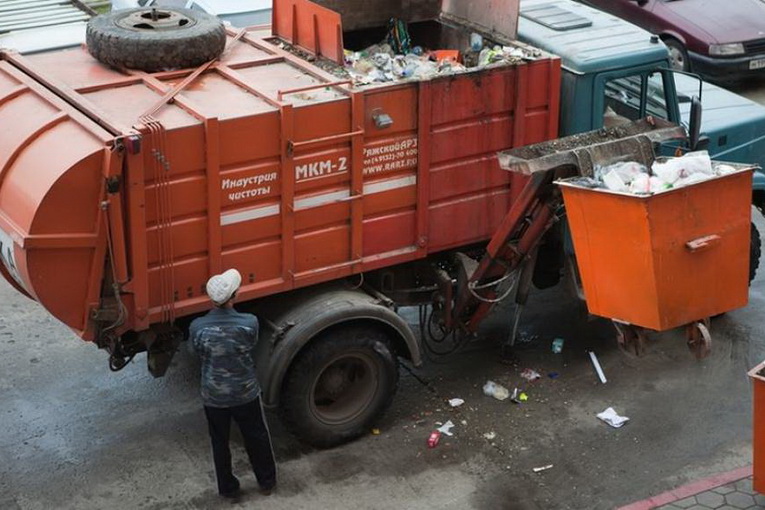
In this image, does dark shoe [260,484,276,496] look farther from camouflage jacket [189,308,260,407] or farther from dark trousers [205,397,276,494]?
camouflage jacket [189,308,260,407]

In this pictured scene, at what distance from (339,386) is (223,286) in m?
1.39

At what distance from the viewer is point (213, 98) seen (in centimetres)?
718

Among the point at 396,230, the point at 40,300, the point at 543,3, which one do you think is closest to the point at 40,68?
the point at 40,300

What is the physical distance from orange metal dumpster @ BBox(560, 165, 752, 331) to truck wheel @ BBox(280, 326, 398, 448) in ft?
4.66

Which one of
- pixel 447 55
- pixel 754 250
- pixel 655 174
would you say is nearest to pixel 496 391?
pixel 655 174

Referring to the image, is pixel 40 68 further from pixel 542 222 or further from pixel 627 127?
pixel 627 127

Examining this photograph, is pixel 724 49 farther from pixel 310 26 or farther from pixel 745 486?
pixel 745 486

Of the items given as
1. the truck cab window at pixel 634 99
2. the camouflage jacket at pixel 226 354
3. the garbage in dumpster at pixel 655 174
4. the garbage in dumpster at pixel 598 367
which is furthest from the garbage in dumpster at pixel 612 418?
the camouflage jacket at pixel 226 354

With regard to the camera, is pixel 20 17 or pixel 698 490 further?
pixel 20 17

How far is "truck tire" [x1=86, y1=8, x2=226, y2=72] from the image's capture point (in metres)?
7.42

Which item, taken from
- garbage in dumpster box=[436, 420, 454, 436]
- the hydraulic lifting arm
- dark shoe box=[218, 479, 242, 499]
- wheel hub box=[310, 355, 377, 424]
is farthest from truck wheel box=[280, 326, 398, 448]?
the hydraulic lifting arm

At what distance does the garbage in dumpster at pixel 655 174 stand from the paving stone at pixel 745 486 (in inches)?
73.2

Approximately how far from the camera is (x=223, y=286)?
683 cm

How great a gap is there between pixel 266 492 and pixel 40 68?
2997mm
